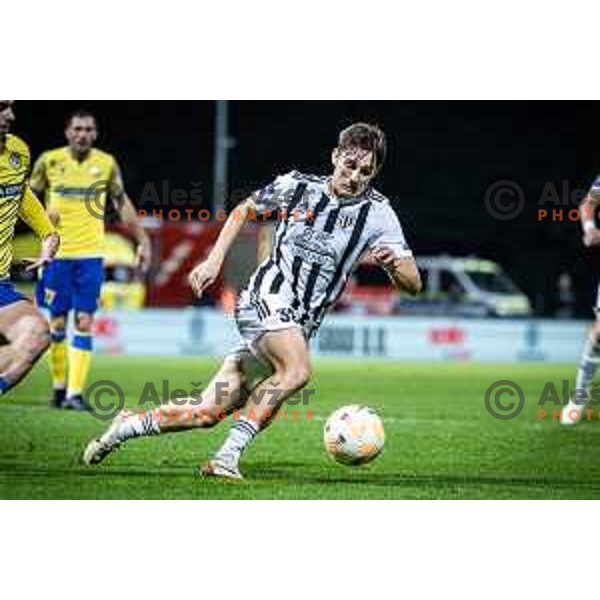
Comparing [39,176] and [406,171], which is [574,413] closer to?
[406,171]

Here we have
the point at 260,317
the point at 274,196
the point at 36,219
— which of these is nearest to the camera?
the point at 260,317

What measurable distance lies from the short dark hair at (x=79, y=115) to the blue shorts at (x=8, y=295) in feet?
4.24

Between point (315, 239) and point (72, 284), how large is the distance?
278cm

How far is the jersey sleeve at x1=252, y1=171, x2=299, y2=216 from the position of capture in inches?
240

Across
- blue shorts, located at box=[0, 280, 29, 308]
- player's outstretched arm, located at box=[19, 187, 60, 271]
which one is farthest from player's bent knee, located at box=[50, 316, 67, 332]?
blue shorts, located at box=[0, 280, 29, 308]

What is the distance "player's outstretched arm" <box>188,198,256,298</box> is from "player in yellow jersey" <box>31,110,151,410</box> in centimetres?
183

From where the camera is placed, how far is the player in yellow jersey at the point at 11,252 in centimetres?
626

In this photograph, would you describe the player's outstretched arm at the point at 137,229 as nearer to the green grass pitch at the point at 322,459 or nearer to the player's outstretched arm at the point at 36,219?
the green grass pitch at the point at 322,459

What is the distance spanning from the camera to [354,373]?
11.2m

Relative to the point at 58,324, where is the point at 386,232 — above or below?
above

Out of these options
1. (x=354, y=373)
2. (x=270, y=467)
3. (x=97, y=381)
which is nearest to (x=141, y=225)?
(x=270, y=467)

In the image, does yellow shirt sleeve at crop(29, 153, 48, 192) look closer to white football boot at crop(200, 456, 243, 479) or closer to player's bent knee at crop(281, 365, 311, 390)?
white football boot at crop(200, 456, 243, 479)

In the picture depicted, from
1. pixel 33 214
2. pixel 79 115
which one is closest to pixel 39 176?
pixel 79 115

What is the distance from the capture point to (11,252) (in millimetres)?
6664
